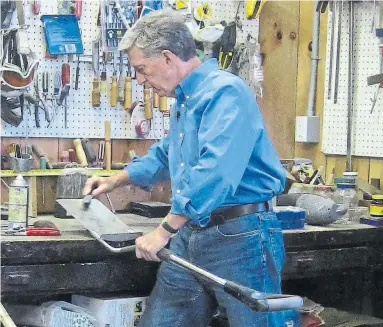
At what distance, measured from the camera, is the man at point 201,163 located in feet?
6.03

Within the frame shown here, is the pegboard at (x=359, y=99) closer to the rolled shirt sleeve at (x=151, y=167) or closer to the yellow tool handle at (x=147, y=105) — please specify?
the yellow tool handle at (x=147, y=105)

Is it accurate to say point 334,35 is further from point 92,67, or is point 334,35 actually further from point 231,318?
point 231,318

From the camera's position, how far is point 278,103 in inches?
127

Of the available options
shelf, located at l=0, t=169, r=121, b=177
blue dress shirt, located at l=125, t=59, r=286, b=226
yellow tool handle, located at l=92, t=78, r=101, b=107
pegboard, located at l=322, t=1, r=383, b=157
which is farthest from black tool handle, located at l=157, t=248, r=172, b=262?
pegboard, located at l=322, t=1, r=383, b=157

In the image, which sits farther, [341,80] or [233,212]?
[341,80]

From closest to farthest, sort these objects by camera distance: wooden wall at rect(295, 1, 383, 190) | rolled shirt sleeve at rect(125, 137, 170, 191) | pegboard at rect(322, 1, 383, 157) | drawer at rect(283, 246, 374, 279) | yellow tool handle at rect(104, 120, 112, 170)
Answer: rolled shirt sleeve at rect(125, 137, 170, 191), drawer at rect(283, 246, 374, 279), yellow tool handle at rect(104, 120, 112, 170), pegboard at rect(322, 1, 383, 157), wooden wall at rect(295, 1, 383, 190)

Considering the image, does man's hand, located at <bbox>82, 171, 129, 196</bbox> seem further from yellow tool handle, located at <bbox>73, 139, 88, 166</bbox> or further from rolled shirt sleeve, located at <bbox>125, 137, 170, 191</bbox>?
yellow tool handle, located at <bbox>73, 139, 88, 166</bbox>

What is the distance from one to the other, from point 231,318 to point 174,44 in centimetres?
79

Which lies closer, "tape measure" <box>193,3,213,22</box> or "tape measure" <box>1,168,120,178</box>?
"tape measure" <box>1,168,120,178</box>

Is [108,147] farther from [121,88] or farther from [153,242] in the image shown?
[153,242]

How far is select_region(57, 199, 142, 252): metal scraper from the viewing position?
2.15m

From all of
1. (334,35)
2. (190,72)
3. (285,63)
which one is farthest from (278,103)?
(190,72)

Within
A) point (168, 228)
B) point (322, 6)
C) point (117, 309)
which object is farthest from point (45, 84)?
point (322, 6)

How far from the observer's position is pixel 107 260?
220cm
